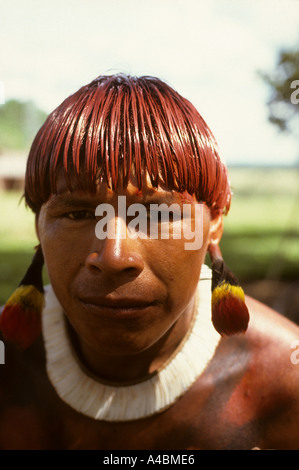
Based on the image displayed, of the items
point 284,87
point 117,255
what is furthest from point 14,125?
point 117,255

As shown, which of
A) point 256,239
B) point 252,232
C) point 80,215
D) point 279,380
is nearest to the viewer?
point 80,215

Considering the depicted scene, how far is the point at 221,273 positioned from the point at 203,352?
37cm

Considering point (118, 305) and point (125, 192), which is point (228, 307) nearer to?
point (118, 305)

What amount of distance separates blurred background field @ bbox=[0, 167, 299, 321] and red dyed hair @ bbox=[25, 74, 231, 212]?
1495 millimetres

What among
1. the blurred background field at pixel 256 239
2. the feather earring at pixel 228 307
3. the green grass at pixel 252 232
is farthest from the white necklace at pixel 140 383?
the green grass at pixel 252 232

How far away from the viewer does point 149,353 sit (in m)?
1.67

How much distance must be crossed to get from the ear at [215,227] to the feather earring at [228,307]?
0.53 ft

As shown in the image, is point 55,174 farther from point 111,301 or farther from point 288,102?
point 288,102

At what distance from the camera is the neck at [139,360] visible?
5.47 ft

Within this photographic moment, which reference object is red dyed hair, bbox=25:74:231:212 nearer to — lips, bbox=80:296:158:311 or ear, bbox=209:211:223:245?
ear, bbox=209:211:223:245

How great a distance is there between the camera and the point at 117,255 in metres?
1.26

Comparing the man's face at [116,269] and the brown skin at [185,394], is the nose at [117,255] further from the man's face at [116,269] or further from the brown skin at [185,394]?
the brown skin at [185,394]

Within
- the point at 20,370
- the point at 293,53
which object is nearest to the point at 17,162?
Result: the point at 293,53

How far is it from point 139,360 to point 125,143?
0.75m
